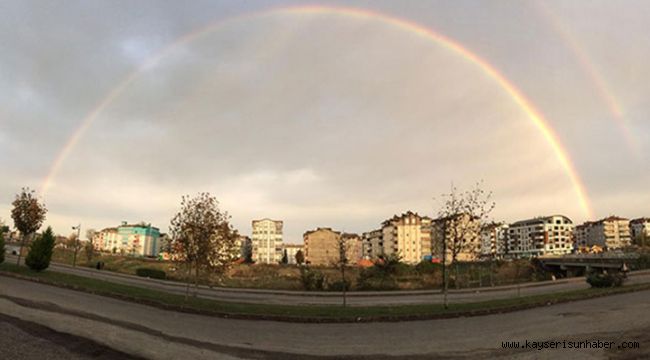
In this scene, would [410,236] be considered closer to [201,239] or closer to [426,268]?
[426,268]

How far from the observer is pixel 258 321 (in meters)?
19.9

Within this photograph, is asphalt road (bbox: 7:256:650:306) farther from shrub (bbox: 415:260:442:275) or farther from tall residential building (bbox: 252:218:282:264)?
tall residential building (bbox: 252:218:282:264)

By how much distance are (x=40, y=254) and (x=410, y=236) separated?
154 m

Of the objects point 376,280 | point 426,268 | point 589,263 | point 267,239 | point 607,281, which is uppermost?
point 267,239

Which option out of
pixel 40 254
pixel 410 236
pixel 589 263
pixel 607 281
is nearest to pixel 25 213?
pixel 40 254

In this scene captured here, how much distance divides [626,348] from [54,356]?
1524cm

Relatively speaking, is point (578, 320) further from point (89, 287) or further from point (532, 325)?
point (89, 287)

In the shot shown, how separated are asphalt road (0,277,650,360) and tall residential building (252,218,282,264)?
146 metres

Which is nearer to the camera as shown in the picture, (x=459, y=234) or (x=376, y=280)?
(x=459, y=234)

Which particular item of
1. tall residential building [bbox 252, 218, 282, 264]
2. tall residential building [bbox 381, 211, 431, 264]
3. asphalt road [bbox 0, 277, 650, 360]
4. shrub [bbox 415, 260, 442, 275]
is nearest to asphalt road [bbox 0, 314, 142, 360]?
asphalt road [bbox 0, 277, 650, 360]

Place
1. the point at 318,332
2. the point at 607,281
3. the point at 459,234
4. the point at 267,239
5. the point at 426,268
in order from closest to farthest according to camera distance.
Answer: the point at 318,332, the point at 459,234, the point at 607,281, the point at 426,268, the point at 267,239

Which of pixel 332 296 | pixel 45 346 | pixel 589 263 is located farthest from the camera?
pixel 589 263

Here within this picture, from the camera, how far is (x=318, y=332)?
56.9 feet

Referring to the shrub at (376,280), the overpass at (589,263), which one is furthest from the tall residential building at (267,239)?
the shrub at (376,280)
